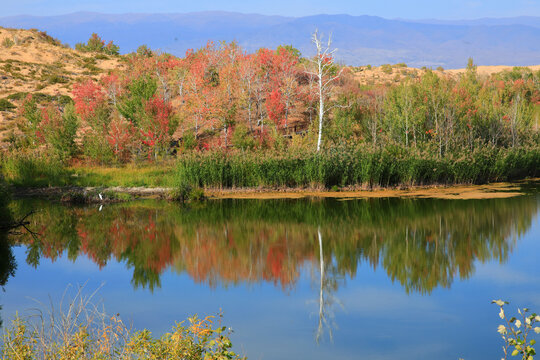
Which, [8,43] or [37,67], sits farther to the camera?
[8,43]

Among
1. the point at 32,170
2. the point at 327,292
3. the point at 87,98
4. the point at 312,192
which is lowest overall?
the point at 327,292

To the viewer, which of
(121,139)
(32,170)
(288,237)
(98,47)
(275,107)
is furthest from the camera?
(98,47)

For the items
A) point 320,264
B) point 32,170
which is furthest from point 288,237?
point 32,170

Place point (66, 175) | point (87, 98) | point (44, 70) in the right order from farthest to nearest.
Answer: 1. point (44, 70)
2. point (87, 98)
3. point (66, 175)

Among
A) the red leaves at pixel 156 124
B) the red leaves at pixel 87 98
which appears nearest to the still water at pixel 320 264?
the red leaves at pixel 156 124

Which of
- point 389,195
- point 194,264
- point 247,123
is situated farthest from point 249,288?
point 247,123

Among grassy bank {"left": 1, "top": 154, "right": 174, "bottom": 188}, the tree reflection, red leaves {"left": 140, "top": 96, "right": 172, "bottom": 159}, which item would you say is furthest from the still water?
red leaves {"left": 140, "top": 96, "right": 172, "bottom": 159}

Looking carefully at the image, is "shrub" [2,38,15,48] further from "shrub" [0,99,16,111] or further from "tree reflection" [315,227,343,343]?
"tree reflection" [315,227,343,343]

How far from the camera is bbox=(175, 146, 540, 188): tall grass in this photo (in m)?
23.8

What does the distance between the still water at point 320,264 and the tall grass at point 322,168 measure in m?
2.20

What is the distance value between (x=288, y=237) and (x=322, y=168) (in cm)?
747

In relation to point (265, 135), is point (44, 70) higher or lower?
higher

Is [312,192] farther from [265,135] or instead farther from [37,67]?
[37,67]

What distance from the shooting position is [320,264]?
13773mm
